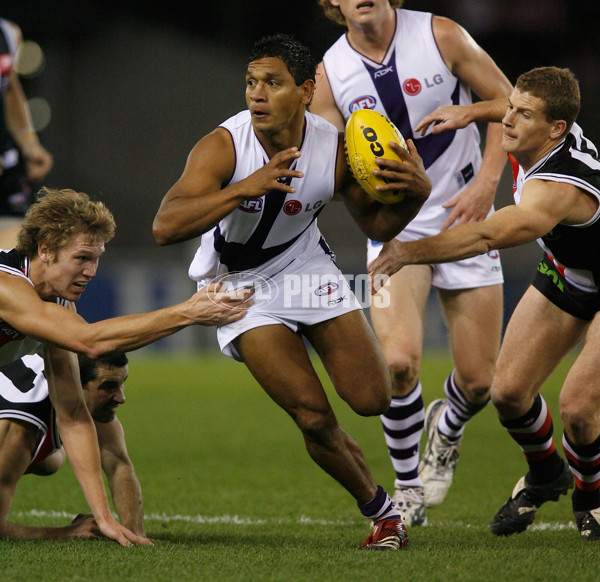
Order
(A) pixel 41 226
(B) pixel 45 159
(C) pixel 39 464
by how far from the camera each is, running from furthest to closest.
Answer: (B) pixel 45 159 → (C) pixel 39 464 → (A) pixel 41 226

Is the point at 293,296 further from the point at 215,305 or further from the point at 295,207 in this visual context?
the point at 215,305

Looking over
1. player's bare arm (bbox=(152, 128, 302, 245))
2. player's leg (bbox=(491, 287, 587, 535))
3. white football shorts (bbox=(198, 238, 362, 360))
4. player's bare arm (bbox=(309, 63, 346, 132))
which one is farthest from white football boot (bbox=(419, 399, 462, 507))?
player's bare arm (bbox=(152, 128, 302, 245))

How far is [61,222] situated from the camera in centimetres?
399

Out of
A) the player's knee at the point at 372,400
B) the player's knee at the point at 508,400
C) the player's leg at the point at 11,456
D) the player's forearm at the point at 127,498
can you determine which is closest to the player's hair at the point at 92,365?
the player's leg at the point at 11,456

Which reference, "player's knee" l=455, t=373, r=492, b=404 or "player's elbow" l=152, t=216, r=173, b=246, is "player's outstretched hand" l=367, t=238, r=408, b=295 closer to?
"player's elbow" l=152, t=216, r=173, b=246

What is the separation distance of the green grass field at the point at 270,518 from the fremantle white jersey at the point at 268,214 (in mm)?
1302

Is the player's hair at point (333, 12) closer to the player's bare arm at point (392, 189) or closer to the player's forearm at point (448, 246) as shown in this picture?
the player's bare arm at point (392, 189)

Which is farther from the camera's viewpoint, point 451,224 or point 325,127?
point 451,224

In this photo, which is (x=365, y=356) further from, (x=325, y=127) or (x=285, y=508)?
(x=285, y=508)

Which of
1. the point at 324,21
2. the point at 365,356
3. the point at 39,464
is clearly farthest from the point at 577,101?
the point at 324,21

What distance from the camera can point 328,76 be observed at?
215 inches

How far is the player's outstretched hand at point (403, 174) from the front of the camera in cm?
395

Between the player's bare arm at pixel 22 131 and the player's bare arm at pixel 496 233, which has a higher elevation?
the player's bare arm at pixel 22 131

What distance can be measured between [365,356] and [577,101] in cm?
151
